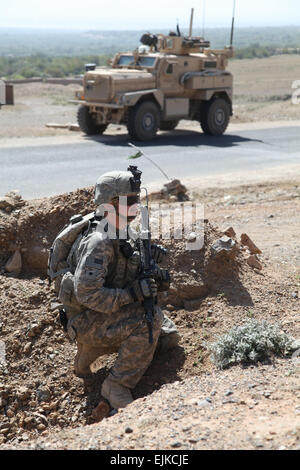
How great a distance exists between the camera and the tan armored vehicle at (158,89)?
49.1ft

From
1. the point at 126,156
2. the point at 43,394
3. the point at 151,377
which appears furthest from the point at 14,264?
the point at 126,156

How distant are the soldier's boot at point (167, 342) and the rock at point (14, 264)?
179 cm

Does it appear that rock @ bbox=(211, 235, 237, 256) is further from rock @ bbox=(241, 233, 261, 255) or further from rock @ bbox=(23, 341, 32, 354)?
rock @ bbox=(23, 341, 32, 354)

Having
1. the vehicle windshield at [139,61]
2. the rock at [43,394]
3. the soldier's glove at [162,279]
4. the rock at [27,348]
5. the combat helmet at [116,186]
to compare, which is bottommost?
the rock at [43,394]

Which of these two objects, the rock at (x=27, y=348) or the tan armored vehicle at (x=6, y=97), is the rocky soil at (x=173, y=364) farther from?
the tan armored vehicle at (x=6, y=97)

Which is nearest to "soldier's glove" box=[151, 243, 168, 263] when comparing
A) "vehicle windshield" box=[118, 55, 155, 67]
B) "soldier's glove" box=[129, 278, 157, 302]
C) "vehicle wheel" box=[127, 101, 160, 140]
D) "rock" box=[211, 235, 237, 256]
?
"soldier's glove" box=[129, 278, 157, 302]

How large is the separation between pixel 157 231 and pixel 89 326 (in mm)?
1803

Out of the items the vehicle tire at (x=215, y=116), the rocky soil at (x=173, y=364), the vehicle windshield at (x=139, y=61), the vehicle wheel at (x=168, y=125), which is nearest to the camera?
the rocky soil at (x=173, y=364)

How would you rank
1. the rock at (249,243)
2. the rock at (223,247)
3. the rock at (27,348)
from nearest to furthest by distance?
1. the rock at (27,348)
2. the rock at (223,247)
3. the rock at (249,243)

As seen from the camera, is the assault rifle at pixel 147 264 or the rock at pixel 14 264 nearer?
the assault rifle at pixel 147 264

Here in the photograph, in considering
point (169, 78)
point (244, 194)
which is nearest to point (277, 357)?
point (244, 194)

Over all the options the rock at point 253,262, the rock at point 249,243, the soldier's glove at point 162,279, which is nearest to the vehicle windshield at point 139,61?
the rock at point 249,243

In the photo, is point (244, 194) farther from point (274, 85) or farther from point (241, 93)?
point (274, 85)

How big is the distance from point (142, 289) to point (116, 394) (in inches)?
30.7
